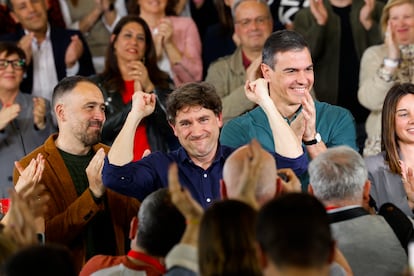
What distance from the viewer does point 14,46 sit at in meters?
6.89

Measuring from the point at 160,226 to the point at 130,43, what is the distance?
2.81 metres

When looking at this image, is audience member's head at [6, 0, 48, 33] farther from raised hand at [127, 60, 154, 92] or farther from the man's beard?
the man's beard

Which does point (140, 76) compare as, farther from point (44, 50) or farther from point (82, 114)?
point (82, 114)

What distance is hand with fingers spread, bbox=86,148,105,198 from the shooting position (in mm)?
5316

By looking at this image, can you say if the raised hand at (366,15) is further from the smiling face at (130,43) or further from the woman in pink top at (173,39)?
the smiling face at (130,43)

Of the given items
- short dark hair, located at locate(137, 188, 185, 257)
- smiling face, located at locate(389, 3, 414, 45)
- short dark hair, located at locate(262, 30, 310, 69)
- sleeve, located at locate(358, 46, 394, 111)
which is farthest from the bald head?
smiling face, located at locate(389, 3, 414, 45)

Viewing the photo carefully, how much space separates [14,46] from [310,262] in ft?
12.3

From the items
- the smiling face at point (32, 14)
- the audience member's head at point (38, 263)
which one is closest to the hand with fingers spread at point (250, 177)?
the audience member's head at point (38, 263)

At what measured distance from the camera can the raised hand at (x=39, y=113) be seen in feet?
22.3

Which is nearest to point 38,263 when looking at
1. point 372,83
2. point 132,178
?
point 132,178

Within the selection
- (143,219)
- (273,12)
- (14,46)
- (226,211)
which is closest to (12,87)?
(14,46)

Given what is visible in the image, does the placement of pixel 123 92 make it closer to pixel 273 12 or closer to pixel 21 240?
pixel 273 12

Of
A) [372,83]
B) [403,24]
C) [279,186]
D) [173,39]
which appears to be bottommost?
[372,83]

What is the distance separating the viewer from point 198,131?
5.28 meters
